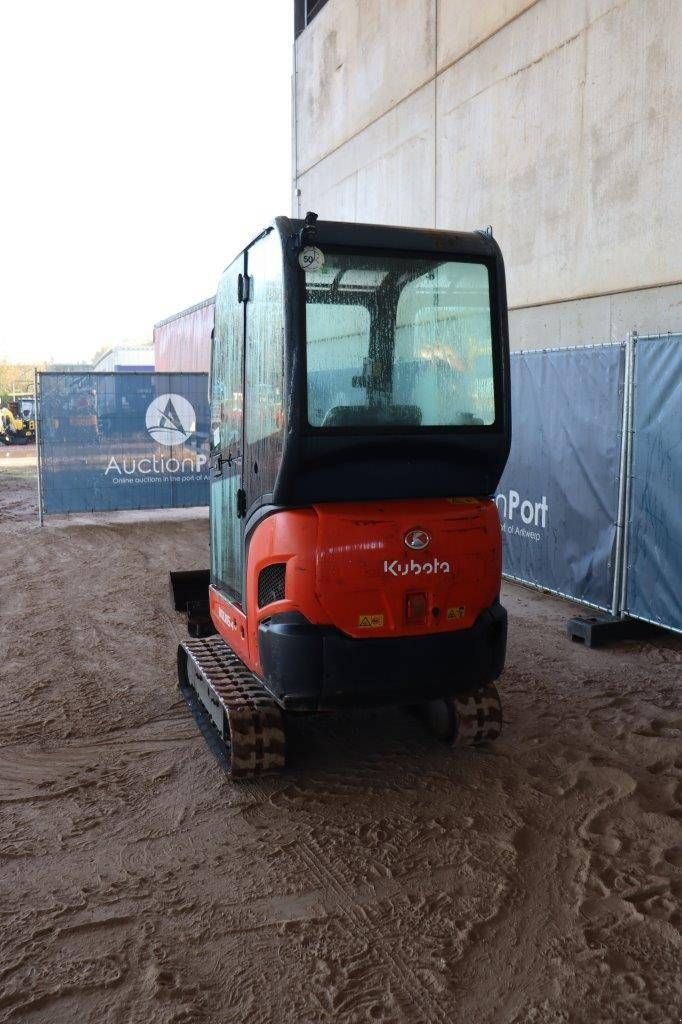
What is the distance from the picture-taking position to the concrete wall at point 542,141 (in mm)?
8273

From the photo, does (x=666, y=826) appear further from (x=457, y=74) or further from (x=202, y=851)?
(x=457, y=74)

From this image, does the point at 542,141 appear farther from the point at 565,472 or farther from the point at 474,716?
the point at 474,716

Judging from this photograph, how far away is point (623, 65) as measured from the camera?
857 cm

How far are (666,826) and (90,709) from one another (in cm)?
383

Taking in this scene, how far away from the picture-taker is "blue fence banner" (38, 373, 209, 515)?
13.7 meters

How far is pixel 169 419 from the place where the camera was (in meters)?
14.2

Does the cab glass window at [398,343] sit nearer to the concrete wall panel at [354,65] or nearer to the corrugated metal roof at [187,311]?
the concrete wall panel at [354,65]

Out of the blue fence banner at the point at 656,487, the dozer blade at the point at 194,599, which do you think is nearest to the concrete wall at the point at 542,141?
the blue fence banner at the point at 656,487

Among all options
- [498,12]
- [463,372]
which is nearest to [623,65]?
[498,12]

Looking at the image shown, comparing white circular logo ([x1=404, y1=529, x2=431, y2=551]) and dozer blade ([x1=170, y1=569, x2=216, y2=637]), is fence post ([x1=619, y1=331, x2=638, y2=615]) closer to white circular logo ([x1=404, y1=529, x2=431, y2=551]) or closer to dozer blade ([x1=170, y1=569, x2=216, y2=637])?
dozer blade ([x1=170, y1=569, x2=216, y2=637])

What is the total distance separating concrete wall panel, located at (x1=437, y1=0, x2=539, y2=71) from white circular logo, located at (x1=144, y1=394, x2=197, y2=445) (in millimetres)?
6539

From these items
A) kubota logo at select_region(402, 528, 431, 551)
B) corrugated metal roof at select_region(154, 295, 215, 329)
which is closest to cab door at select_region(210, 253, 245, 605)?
kubota logo at select_region(402, 528, 431, 551)

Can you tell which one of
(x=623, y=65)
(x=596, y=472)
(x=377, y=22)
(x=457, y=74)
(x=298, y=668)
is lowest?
(x=298, y=668)

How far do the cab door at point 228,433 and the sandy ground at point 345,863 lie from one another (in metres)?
1.17
